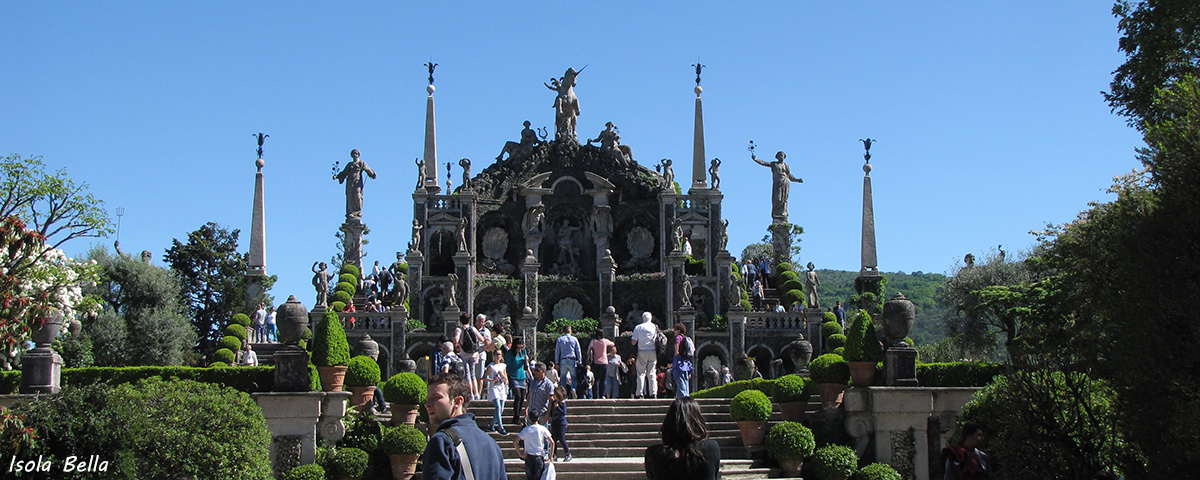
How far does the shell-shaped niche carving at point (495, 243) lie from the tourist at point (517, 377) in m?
22.5

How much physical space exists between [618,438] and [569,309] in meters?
21.6

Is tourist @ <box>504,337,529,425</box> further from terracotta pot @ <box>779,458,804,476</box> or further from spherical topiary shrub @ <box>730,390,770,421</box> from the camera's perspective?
terracotta pot @ <box>779,458,804,476</box>

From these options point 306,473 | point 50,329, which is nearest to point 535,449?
point 306,473

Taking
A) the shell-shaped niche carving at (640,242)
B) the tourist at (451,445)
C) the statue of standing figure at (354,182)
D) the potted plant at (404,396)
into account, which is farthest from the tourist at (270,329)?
the tourist at (451,445)

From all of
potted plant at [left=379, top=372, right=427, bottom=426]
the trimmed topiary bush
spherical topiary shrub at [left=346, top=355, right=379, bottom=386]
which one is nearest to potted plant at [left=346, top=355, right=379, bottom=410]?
spherical topiary shrub at [left=346, top=355, right=379, bottom=386]

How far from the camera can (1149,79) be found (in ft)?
72.4

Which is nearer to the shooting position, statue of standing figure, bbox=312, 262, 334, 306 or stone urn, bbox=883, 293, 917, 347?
stone urn, bbox=883, 293, 917, 347

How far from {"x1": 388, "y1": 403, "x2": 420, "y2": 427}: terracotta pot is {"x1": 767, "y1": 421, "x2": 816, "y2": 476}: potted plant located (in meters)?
5.58

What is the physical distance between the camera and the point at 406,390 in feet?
59.1

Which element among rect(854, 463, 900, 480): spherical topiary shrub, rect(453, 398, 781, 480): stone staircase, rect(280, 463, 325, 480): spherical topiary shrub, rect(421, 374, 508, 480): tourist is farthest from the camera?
rect(453, 398, 781, 480): stone staircase

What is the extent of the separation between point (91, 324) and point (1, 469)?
30.7 metres

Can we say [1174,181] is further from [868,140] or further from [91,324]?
[91,324]

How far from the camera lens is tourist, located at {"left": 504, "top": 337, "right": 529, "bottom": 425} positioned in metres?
19.5

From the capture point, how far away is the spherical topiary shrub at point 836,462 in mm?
16625
